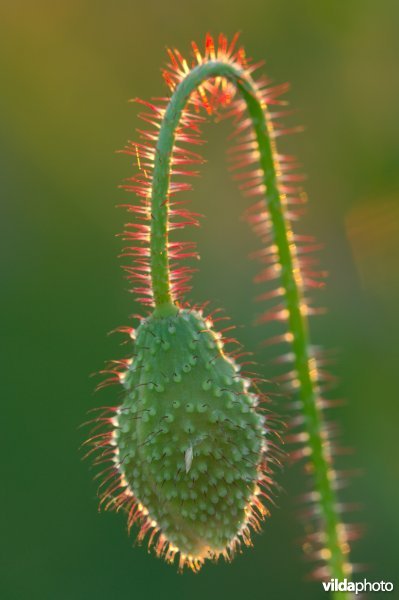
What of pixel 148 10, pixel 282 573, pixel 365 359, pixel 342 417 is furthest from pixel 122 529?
pixel 148 10

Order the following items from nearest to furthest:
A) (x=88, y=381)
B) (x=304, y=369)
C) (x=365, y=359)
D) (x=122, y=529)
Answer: (x=304, y=369), (x=122, y=529), (x=88, y=381), (x=365, y=359)

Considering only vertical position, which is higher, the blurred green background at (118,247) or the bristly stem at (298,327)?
the blurred green background at (118,247)

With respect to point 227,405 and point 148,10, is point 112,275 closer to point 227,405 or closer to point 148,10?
point 148,10

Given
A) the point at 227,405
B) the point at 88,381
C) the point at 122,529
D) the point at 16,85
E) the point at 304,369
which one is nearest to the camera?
the point at 227,405

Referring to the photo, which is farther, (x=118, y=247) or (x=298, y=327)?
(x=118, y=247)

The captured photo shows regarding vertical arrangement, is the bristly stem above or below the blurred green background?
below

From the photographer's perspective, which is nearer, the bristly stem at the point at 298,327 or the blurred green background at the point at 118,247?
the bristly stem at the point at 298,327

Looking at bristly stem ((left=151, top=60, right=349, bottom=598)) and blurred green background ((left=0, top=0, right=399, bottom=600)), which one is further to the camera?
blurred green background ((left=0, top=0, right=399, bottom=600))

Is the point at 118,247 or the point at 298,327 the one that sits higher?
the point at 118,247
